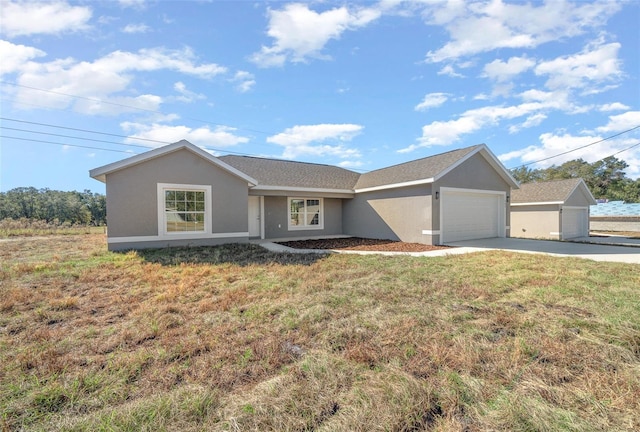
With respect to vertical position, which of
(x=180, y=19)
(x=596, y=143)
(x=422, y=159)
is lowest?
(x=422, y=159)

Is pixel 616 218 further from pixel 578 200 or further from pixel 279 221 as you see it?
pixel 279 221

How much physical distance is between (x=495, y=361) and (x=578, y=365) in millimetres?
752

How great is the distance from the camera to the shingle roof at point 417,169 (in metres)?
12.1

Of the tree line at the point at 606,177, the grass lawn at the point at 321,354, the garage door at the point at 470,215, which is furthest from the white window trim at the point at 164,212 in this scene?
the tree line at the point at 606,177

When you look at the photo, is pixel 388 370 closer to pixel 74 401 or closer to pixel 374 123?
pixel 74 401

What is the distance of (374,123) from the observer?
19.5 metres

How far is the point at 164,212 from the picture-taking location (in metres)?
10.4

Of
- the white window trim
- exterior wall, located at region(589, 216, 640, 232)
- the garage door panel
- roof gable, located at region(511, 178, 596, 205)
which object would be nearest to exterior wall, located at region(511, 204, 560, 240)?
roof gable, located at region(511, 178, 596, 205)

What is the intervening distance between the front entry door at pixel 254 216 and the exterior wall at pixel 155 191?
252 cm

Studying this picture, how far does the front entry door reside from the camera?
1423cm

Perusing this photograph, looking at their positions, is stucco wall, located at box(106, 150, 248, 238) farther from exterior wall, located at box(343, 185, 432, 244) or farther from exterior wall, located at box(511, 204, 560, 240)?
exterior wall, located at box(511, 204, 560, 240)

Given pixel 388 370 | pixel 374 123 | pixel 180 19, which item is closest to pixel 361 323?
pixel 388 370

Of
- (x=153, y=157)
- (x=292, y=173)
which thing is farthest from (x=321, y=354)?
(x=292, y=173)

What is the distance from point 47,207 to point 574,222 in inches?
2392
